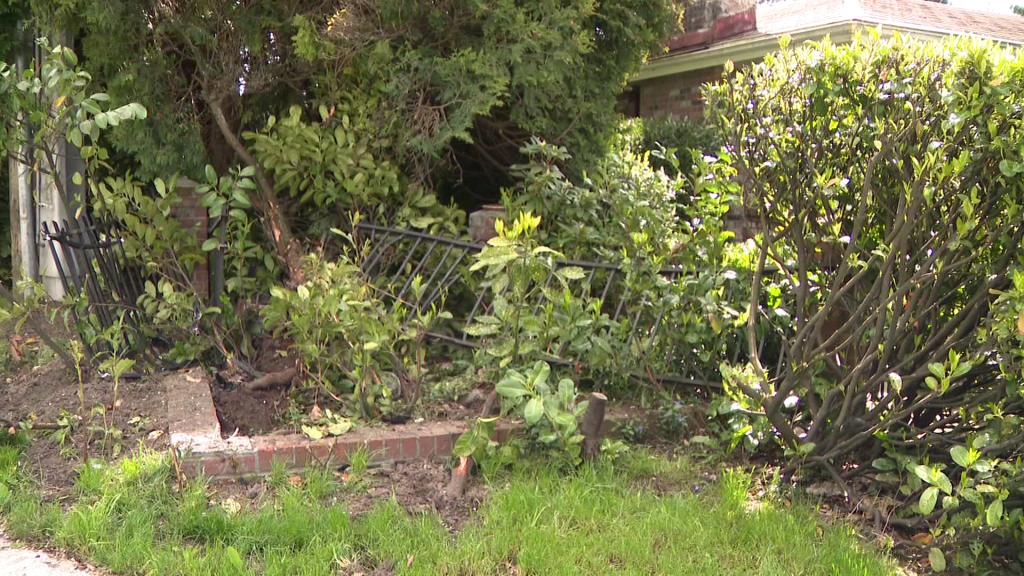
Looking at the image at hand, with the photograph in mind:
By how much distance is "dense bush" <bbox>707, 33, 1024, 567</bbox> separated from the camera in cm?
309

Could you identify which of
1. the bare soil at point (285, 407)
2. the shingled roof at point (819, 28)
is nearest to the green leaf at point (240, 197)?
the bare soil at point (285, 407)

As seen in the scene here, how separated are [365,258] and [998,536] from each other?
11.1 feet

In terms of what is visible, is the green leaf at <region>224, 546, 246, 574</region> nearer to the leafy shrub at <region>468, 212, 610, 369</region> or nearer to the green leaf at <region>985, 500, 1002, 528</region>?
the leafy shrub at <region>468, 212, 610, 369</region>

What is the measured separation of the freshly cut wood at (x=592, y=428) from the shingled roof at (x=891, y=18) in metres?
7.70

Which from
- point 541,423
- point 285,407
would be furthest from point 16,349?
point 541,423

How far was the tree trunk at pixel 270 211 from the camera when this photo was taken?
5.72 metres

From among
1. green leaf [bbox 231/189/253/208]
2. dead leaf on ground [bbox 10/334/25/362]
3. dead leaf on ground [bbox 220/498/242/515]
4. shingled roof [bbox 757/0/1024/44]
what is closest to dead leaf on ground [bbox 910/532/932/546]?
dead leaf on ground [bbox 220/498/242/515]

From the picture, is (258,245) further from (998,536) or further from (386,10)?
(998,536)

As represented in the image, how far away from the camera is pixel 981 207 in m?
3.24

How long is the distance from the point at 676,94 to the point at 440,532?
32.6 ft

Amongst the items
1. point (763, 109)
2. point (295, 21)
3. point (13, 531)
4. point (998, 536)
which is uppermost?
point (295, 21)

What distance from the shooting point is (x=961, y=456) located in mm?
3057

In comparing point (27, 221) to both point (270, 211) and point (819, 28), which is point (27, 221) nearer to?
point (270, 211)

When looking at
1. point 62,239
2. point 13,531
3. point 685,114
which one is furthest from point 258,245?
point 685,114
